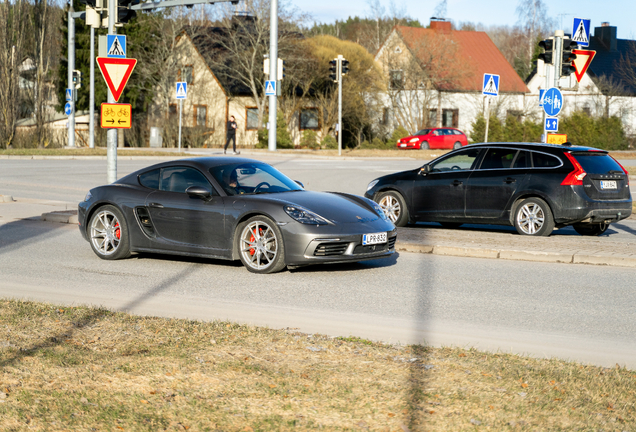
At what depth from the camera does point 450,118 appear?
210 ft

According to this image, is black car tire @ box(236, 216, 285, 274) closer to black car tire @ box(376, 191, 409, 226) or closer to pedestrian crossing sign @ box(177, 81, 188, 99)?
black car tire @ box(376, 191, 409, 226)

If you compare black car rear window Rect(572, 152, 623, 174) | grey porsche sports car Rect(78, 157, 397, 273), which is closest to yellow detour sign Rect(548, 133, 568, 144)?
black car rear window Rect(572, 152, 623, 174)

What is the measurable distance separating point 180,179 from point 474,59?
2341 inches

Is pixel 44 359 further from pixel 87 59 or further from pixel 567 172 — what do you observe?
pixel 87 59

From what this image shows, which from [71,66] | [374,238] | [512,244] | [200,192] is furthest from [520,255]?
[71,66]

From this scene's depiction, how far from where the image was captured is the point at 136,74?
5534 centimetres

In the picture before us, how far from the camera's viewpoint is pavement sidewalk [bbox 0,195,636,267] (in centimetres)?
1088

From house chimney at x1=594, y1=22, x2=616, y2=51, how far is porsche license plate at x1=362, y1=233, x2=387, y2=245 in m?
70.5

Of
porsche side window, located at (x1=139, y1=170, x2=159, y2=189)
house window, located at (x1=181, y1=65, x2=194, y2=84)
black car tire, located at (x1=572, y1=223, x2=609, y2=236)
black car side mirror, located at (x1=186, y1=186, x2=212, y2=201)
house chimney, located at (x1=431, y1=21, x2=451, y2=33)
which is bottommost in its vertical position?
black car tire, located at (x1=572, y1=223, x2=609, y2=236)

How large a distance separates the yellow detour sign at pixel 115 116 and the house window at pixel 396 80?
4749 centimetres

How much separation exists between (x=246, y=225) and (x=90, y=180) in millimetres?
15757

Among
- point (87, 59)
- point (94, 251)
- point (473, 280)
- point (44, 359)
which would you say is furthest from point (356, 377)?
point (87, 59)

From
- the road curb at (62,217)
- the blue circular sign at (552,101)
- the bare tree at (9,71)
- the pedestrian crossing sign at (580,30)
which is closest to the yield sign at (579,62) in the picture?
the pedestrian crossing sign at (580,30)

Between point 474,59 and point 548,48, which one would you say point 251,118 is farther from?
point 548,48
